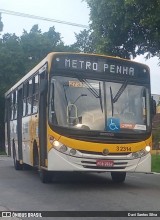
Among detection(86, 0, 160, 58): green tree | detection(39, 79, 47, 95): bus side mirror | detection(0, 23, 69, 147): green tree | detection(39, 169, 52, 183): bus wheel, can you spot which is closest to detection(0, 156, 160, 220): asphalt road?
detection(39, 169, 52, 183): bus wheel

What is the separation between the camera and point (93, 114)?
1123cm

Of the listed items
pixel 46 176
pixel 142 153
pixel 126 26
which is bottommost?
pixel 46 176

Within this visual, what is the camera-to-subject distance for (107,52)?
17.9m

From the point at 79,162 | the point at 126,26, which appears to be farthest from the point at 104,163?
the point at 126,26

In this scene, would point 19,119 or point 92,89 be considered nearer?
point 92,89

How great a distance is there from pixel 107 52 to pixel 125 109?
6712mm

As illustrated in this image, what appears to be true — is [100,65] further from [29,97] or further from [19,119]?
[19,119]

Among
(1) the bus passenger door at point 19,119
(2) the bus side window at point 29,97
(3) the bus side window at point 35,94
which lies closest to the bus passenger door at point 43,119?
(3) the bus side window at point 35,94

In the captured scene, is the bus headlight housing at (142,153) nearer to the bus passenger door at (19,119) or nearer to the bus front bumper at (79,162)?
the bus front bumper at (79,162)

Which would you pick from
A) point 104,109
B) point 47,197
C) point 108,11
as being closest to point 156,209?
point 47,197

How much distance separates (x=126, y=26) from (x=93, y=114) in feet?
20.3

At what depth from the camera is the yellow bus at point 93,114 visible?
11.0 metres

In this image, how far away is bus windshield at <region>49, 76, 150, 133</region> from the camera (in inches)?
438

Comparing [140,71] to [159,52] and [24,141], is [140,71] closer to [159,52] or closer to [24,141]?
[24,141]
